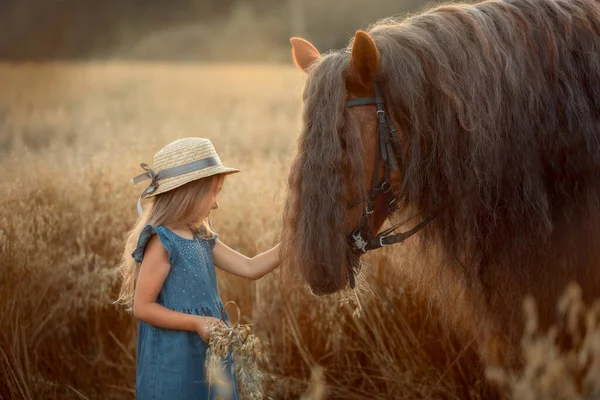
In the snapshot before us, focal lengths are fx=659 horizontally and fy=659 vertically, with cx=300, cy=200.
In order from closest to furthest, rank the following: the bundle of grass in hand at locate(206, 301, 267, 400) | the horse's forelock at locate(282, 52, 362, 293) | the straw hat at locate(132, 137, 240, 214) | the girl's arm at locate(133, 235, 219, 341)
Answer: the horse's forelock at locate(282, 52, 362, 293), the bundle of grass in hand at locate(206, 301, 267, 400), the girl's arm at locate(133, 235, 219, 341), the straw hat at locate(132, 137, 240, 214)

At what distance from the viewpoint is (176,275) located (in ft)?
8.48

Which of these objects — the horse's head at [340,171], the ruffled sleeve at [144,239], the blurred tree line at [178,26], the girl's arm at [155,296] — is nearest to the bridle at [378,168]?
the horse's head at [340,171]

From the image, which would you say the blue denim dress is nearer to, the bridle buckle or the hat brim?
the hat brim

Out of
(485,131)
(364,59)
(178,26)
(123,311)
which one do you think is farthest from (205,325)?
(178,26)

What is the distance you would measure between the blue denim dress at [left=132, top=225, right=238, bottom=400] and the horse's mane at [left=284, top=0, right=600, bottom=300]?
1.60ft

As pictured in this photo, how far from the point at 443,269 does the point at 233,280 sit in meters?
1.71

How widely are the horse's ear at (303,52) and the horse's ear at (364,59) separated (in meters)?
0.46

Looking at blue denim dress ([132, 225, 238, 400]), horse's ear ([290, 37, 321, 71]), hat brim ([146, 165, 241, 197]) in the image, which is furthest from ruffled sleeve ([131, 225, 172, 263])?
horse's ear ([290, 37, 321, 71])

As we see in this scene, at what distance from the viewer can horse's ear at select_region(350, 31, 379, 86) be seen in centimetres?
223

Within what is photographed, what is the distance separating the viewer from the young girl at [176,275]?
2529mm

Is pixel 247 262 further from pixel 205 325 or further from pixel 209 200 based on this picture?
pixel 205 325

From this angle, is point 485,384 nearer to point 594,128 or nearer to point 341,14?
point 594,128

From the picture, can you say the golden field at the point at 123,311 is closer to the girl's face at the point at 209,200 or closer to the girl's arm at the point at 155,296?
the girl's face at the point at 209,200

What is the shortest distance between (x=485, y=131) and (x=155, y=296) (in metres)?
1.38
